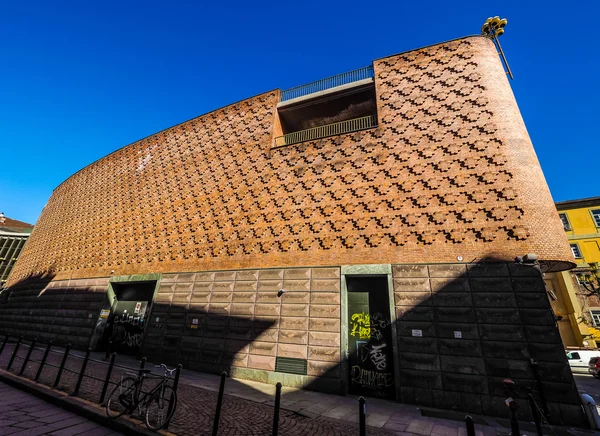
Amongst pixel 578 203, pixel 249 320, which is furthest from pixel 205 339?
pixel 578 203

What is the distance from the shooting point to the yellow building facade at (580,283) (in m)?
22.8

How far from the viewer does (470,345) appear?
26.1 ft

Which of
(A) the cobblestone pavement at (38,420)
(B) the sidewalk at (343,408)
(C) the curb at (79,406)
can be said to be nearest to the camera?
(A) the cobblestone pavement at (38,420)

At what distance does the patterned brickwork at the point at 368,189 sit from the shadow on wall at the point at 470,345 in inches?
37.9

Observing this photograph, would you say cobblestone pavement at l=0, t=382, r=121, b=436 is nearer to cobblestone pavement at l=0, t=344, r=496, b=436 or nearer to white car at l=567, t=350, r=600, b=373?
cobblestone pavement at l=0, t=344, r=496, b=436

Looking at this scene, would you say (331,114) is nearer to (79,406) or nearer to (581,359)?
(79,406)

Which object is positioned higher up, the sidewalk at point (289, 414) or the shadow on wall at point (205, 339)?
the shadow on wall at point (205, 339)

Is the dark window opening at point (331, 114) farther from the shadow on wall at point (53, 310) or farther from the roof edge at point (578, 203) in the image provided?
the roof edge at point (578, 203)

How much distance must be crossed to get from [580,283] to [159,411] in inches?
1351

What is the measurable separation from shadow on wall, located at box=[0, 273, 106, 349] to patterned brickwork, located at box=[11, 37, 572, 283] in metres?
1.64

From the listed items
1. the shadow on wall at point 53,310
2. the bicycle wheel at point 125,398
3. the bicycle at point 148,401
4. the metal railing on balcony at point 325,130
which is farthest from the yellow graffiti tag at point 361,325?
the shadow on wall at point 53,310

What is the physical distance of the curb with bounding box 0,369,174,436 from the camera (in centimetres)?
488

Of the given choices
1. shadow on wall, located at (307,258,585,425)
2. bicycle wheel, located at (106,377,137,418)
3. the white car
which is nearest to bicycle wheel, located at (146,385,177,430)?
bicycle wheel, located at (106,377,137,418)

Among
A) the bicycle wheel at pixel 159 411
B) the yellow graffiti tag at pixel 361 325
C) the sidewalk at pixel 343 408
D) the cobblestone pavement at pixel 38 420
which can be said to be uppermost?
the yellow graffiti tag at pixel 361 325
